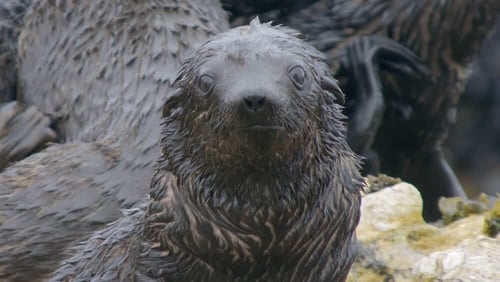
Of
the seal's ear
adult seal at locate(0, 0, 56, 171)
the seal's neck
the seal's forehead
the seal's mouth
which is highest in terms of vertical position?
the seal's forehead

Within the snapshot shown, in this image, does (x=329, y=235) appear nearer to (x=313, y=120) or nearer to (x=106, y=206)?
(x=313, y=120)

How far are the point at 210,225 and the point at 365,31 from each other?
13.5 ft

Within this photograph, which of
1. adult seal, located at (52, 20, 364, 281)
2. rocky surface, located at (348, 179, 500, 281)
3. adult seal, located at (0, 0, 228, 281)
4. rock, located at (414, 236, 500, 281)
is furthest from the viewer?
adult seal, located at (0, 0, 228, 281)

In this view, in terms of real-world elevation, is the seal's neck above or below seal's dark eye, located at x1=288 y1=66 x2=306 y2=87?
below

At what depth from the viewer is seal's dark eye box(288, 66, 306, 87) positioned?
537 centimetres

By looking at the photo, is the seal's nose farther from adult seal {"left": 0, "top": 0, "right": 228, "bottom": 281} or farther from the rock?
adult seal {"left": 0, "top": 0, "right": 228, "bottom": 281}

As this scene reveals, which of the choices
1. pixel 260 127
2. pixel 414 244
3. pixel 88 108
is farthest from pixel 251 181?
pixel 88 108

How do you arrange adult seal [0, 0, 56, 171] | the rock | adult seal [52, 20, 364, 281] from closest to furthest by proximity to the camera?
adult seal [52, 20, 364, 281], the rock, adult seal [0, 0, 56, 171]

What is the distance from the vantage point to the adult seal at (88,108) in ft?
24.1

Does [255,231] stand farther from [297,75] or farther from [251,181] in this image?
[297,75]

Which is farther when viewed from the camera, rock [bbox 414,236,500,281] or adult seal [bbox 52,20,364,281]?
rock [bbox 414,236,500,281]

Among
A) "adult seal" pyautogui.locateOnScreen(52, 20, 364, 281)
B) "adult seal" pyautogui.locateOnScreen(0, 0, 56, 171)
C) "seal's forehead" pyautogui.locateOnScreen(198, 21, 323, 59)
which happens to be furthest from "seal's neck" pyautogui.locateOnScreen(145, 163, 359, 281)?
"adult seal" pyautogui.locateOnScreen(0, 0, 56, 171)

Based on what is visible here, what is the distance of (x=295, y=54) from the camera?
5508 mm

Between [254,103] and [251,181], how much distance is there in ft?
1.41
